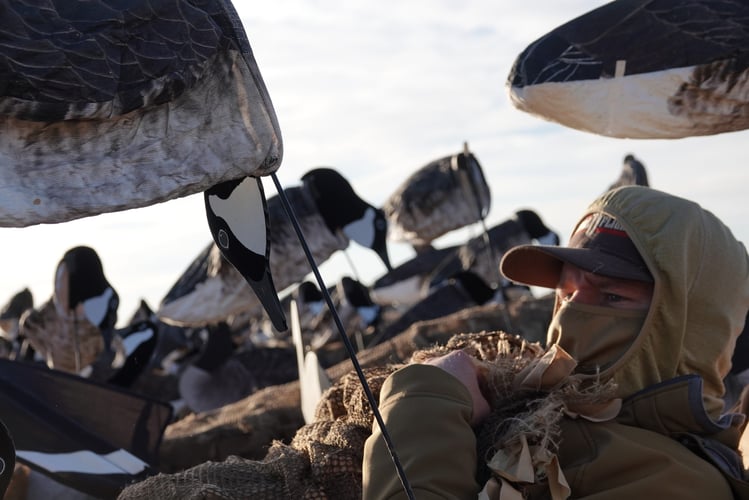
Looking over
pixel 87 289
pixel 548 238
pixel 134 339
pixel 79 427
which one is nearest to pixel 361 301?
pixel 134 339

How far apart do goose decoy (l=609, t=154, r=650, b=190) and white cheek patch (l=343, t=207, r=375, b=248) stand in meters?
→ 2.26

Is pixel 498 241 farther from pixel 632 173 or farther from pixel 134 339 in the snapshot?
pixel 134 339

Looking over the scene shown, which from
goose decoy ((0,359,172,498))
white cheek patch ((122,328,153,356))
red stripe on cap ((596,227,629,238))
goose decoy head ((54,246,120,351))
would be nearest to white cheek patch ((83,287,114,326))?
goose decoy head ((54,246,120,351))

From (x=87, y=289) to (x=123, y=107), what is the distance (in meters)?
6.22

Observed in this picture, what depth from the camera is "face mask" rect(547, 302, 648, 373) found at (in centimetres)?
257

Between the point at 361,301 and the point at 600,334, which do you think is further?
the point at 361,301

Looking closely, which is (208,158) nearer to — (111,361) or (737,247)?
(737,247)

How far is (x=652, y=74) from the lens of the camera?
3.60 meters

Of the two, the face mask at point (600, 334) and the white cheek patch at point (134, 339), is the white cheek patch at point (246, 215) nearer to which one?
the face mask at point (600, 334)

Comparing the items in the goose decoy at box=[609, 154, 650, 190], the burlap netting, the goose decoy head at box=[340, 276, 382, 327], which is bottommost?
the goose decoy head at box=[340, 276, 382, 327]

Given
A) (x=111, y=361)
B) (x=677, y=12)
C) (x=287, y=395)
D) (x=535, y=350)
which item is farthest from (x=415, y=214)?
(x=535, y=350)

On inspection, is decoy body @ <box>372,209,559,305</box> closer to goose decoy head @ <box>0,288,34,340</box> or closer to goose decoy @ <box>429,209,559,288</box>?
goose decoy @ <box>429,209,559,288</box>

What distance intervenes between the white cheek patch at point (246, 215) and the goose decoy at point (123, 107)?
0.15 metres

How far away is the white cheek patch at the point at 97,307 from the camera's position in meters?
8.24
